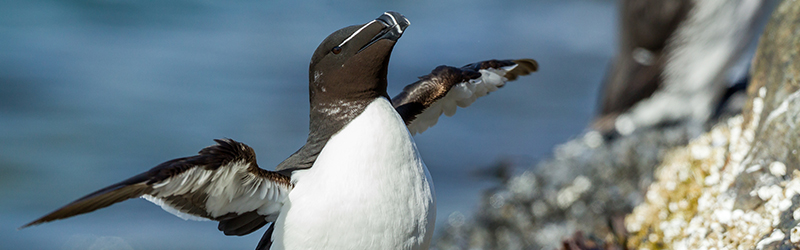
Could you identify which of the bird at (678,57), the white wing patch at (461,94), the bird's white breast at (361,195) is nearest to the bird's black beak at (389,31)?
the bird's white breast at (361,195)

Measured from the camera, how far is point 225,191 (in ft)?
9.51

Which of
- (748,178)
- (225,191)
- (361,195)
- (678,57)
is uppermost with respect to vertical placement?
(225,191)

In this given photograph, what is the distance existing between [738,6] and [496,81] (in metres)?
3.34

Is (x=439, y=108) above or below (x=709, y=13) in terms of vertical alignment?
above

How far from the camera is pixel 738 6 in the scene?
605 centimetres

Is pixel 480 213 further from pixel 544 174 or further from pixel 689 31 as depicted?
pixel 689 31

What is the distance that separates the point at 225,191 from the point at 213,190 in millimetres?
71

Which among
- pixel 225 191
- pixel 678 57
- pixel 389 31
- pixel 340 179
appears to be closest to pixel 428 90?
pixel 389 31

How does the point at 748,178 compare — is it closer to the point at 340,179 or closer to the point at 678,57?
the point at 340,179

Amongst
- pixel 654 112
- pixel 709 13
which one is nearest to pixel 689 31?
pixel 709 13

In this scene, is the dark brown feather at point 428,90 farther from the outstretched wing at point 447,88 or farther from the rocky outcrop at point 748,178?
the rocky outcrop at point 748,178

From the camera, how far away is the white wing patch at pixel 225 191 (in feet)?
8.61

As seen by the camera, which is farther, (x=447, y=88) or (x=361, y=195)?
(x=447, y=88)

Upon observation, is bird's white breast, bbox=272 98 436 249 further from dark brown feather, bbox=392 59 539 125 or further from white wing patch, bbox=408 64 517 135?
white wing patch, bbox=408 64 517 135
